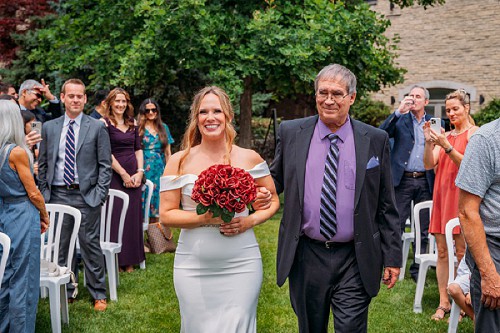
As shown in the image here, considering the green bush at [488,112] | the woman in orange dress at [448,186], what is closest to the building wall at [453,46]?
the green bush at [488,112]

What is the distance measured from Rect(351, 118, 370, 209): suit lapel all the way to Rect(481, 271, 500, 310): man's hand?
852 mm

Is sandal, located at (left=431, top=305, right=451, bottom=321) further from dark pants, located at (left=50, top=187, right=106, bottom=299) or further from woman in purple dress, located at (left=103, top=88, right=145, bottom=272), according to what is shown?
woman in purple dress, located at (left=103, top=88, right=145, bottom=272)

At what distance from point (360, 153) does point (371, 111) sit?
728 inches

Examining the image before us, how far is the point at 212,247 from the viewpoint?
4.00 meters

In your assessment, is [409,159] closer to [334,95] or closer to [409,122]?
[409,122]

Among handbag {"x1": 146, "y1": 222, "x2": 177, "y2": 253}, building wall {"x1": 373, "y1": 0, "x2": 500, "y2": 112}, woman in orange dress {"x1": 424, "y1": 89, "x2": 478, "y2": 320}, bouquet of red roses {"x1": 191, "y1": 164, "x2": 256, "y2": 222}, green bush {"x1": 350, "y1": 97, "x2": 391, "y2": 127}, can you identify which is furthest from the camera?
green bush {"x1": 350, "y1": 97, "x2": 391, "y2": 127}

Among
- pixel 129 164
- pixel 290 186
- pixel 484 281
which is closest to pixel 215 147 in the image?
pixel 290 186

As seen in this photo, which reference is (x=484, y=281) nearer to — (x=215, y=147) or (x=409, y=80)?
(x=215, y=147)

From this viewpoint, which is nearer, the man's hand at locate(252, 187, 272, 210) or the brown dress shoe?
the man's hand at locate(252, 187, 272, 210)

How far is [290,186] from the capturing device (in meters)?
3.99

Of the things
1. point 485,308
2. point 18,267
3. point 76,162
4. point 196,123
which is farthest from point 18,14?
point 485,308

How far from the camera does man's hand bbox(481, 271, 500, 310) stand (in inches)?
135

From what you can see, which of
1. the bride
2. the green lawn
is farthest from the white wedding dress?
the green lawn

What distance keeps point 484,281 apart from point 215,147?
1847mm
